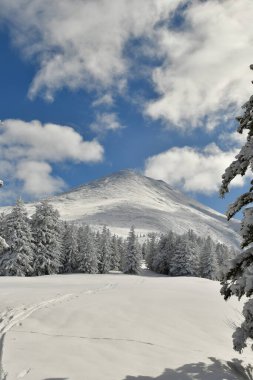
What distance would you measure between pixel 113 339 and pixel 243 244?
758 centimetres

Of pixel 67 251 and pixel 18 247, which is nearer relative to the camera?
pixel 18 247

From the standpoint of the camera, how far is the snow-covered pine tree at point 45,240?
5621 cm

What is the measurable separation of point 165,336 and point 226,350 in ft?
8.52

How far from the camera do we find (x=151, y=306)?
2130 centimetres

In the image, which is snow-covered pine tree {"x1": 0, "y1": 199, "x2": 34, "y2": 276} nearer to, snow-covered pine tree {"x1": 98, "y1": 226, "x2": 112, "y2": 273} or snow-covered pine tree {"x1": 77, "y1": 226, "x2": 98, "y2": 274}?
snow-covered pine tree {"x1": 77, "y1": 226, "x2": 98, "y2": 274}

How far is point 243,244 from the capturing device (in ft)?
29.2

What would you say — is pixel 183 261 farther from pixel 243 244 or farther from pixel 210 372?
pixel 243 244

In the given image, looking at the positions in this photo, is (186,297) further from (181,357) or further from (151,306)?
(181,357)

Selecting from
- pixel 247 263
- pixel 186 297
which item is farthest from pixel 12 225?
pixel 247 263

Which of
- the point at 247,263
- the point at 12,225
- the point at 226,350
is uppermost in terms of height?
the point at 12,225

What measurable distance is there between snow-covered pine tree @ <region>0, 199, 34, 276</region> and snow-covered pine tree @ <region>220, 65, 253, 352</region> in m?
44.8

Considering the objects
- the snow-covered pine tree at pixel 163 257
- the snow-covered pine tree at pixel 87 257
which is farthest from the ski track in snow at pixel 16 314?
the snow-covered pine tree at pixel 163 257

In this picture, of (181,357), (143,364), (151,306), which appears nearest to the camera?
(143,364)

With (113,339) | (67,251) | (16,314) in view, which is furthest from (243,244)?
(67,251)
